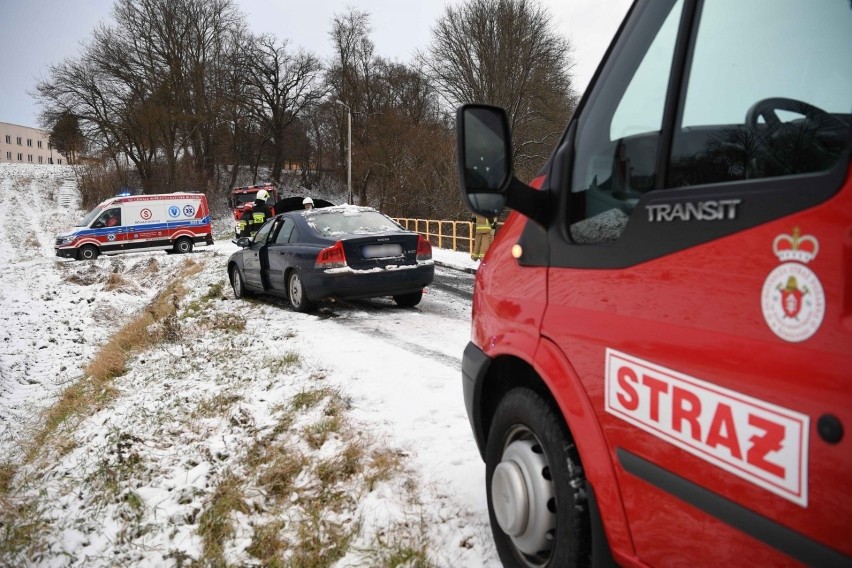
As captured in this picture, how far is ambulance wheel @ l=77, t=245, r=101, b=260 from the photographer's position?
23.7 metres

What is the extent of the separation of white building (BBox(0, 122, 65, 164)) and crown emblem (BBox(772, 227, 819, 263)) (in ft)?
353

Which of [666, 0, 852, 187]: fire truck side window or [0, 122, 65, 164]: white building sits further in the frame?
[0, 122, 65, 164]: white building

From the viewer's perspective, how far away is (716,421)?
1363 millimetres

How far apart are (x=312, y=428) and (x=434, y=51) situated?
2911cm

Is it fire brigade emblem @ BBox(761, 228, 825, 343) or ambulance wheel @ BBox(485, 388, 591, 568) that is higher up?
fire brigade emblem @ BBox(761, 228, 825, 343)

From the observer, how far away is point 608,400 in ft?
5.66

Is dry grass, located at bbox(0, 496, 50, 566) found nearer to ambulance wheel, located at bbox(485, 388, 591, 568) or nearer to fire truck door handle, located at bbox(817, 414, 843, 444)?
ambulance wheel, located at bbox(485, 388, 591, 568)

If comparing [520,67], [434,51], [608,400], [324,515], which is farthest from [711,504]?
[434,51]

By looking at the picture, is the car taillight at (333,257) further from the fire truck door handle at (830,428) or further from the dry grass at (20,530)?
the fire truck door handle at (830,428)

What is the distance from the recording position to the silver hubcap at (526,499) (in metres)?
2.10

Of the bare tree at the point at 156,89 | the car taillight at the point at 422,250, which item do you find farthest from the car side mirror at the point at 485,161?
the bare tree at the point at 156,89

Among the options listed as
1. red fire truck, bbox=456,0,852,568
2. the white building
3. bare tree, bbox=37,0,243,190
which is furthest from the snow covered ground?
the white building

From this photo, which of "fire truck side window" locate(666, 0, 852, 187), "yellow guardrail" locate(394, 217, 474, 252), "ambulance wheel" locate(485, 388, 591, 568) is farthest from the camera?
"yellow guardrail" locate(394, 217, 474, 252)

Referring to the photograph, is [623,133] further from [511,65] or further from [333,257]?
[511,65]
